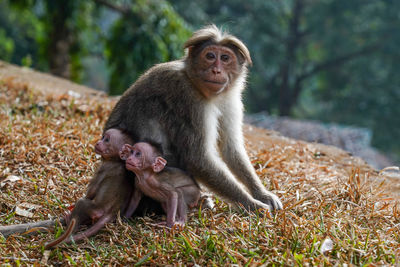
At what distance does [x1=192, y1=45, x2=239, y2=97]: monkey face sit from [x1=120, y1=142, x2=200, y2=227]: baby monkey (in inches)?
27.7

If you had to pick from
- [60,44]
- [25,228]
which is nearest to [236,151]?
[25,228]

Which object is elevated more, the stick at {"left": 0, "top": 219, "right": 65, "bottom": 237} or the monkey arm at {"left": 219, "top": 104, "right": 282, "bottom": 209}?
the monkey arm at {"left": 219, "top": 104, "right": 282, "bottom": 209}

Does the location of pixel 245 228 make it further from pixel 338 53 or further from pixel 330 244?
pixel 338 53

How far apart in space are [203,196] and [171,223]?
0.74 meters

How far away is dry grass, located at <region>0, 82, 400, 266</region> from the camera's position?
9.61ft

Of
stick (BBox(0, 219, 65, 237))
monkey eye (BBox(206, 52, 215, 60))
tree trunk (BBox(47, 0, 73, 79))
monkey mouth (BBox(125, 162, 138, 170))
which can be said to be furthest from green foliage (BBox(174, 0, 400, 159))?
stick (BBox(0, 219, 65, 237))

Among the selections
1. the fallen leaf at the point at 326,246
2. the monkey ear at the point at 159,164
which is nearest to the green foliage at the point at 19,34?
the monkey ear at the point at 159,164

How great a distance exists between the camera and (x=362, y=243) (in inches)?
120

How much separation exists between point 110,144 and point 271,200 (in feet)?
4.79

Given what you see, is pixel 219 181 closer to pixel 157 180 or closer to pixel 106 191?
pixel 157 180

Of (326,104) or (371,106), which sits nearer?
(371,106)

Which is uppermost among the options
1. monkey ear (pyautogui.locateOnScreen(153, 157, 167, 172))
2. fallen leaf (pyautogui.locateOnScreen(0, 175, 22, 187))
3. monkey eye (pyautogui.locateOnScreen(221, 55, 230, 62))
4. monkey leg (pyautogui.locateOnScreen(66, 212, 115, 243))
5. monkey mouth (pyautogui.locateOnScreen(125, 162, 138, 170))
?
monkey eye (pyautogui.locateOnScreen(221, 55, 230, 62))

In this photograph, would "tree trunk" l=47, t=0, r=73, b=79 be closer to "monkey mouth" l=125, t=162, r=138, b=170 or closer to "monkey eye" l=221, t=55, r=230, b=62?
"monkey eye" l=221, t=55, r=230, b=62

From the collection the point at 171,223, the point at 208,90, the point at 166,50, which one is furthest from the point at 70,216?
the point at 166,50
